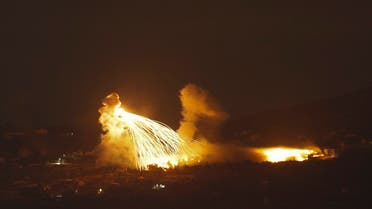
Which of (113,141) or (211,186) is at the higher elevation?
(113,141)

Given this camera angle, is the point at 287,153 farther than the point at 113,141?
Yes

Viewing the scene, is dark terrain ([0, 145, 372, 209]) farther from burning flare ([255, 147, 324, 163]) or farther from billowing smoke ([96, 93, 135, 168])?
burning flare ([255, 147, 324, 163])

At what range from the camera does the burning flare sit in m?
46.5

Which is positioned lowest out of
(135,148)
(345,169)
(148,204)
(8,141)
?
(148,204)

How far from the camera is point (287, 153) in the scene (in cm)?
4878

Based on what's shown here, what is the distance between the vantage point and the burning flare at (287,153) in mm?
46531

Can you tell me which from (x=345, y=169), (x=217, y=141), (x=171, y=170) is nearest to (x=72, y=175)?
(x=171, y=170)

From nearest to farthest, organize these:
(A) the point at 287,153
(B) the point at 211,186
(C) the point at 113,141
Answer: (B) the point at 211,186 < (C) the point at 113,141 < (A) the point at 287,153

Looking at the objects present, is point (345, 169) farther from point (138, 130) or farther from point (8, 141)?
point (8, 141)

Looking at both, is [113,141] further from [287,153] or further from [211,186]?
[287,153]

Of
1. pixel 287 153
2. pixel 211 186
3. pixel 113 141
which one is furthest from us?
pixel 287 153

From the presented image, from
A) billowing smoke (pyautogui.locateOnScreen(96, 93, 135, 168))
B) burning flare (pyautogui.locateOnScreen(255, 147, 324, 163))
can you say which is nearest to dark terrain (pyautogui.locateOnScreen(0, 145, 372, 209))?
billowing smoke (pyautogui.locateOnScreen(96, 93, 135, 168))

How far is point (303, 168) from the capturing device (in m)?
40.8

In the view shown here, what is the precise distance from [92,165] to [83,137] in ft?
72.8
